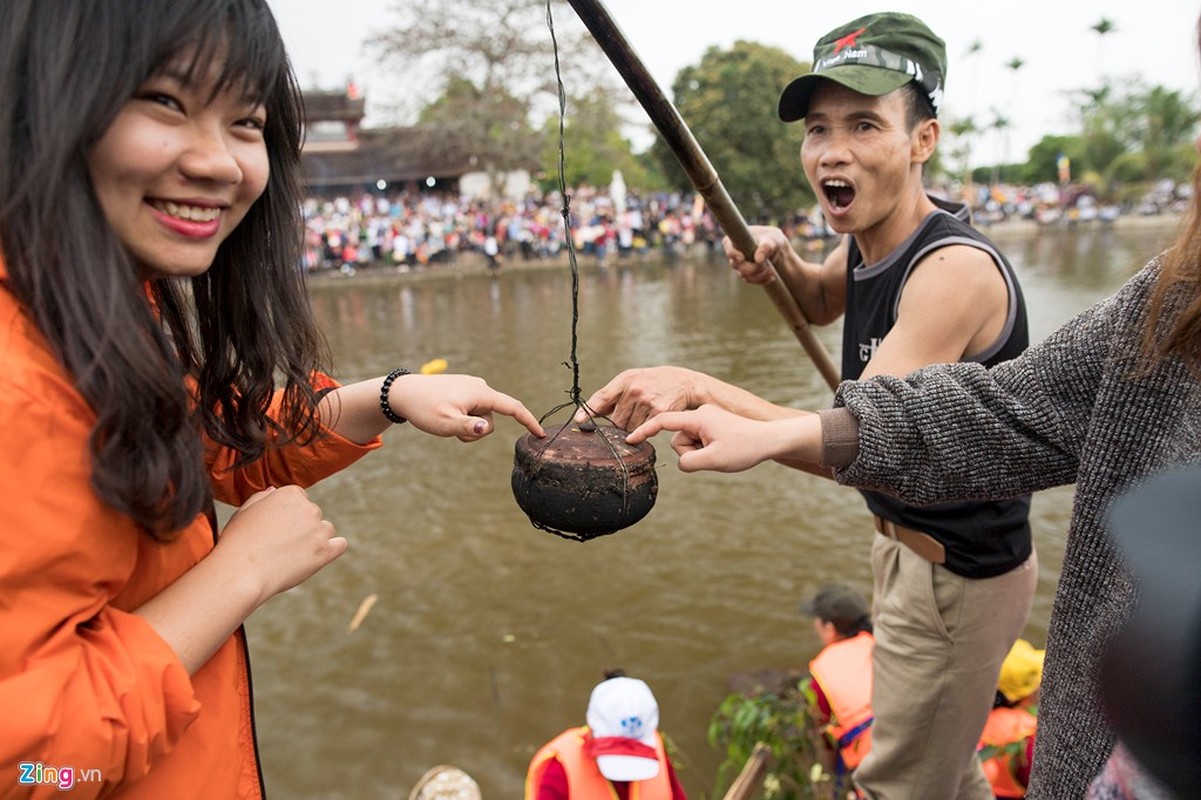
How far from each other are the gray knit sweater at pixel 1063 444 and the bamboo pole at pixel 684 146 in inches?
38.5

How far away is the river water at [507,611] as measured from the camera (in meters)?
3.95

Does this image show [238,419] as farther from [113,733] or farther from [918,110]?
[918,110]

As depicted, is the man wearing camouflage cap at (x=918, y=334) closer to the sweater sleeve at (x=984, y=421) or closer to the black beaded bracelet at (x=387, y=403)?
the sweater sleeve at (x=984, y=421)

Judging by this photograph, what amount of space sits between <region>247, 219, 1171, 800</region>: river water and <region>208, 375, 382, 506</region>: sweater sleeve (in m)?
1.72

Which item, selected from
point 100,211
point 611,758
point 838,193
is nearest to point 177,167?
point 100,211

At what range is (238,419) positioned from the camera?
161 cm

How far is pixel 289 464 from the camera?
1818mm

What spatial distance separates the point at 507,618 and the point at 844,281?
2.93 metres

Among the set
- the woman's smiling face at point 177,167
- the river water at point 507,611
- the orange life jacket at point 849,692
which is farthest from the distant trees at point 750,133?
the woman's smiling face at point 177,167

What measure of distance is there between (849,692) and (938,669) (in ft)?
2.38

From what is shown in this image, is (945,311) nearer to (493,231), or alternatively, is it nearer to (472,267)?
(472,267)

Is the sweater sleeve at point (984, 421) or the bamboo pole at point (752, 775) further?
the bamboo pole at point (752, 775)

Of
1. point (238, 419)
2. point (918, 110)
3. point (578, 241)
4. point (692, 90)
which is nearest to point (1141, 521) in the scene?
point (238, 419)

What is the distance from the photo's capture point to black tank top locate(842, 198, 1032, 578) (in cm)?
230
